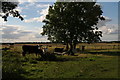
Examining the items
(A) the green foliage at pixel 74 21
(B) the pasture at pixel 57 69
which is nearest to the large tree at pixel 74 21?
(A) the green foliage at pixel 74 21

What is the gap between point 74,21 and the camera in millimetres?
53219

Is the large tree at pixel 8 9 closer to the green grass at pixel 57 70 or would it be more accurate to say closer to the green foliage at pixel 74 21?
the green grass at pixel 57 70

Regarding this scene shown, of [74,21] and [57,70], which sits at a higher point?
[74,21]

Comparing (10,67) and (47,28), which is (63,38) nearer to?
(47,28)

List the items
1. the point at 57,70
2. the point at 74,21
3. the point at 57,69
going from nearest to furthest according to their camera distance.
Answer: the point at 57,70 < the point at 57,69 < the point at 74,21

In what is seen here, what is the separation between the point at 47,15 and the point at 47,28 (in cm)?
367

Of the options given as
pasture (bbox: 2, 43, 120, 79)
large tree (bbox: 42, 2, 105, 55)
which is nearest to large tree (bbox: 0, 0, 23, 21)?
pasture (bbox: 2, 43, 120, 79)

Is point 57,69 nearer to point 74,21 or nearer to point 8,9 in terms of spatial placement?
point 8,9

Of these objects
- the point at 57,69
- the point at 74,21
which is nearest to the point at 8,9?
the point at 57,69

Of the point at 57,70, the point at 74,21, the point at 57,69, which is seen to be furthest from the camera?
the point at 74,21

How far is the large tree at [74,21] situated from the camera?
5312 centimetres

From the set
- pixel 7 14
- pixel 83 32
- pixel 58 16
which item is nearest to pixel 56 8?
pixel 58 16

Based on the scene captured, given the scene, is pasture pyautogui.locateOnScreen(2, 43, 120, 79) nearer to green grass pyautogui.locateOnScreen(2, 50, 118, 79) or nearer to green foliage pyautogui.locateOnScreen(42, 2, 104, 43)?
green grass pyautogui.locateOnScreen(2, 50, 118, 79)

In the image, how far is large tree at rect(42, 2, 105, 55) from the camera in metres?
Answer: 53.1
